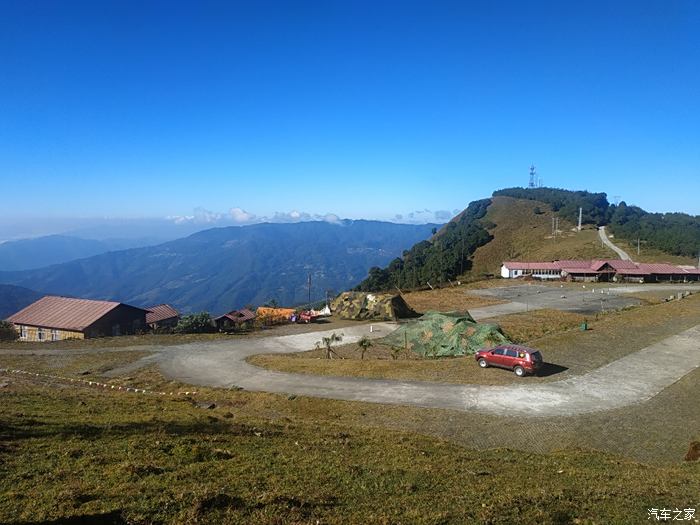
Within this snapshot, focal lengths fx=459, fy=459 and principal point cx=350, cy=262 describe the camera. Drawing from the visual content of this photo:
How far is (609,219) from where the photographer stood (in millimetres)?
159875

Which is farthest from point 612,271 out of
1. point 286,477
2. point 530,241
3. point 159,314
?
point 286,477

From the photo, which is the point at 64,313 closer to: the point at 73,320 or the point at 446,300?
the point at 73,320

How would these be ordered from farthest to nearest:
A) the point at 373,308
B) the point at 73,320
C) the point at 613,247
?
the point at 613,247, the point at 373,308, the point at 73,320

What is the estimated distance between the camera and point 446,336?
107ft

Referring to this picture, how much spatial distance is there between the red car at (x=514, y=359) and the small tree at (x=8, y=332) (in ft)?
147

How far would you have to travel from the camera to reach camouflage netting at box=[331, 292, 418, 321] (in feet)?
160

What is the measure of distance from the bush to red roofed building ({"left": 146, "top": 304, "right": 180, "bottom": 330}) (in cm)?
890

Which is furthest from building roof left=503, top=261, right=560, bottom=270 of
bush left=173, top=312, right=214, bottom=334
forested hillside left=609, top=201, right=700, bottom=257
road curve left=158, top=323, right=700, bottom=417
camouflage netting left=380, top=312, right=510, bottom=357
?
bush left=173, top=312, right=214, bottom=334

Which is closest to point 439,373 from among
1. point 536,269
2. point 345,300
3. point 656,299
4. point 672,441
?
point 672,441

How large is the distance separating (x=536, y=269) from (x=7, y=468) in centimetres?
8939

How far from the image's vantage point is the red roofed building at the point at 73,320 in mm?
44281

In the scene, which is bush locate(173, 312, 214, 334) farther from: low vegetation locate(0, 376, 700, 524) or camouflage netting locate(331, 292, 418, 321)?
low vegetation locate(0, 376, 700, 524)

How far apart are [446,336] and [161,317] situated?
126 ft

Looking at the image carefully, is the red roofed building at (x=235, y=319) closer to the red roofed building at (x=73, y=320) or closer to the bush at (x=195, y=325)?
the bush at (x=195, y=325)
